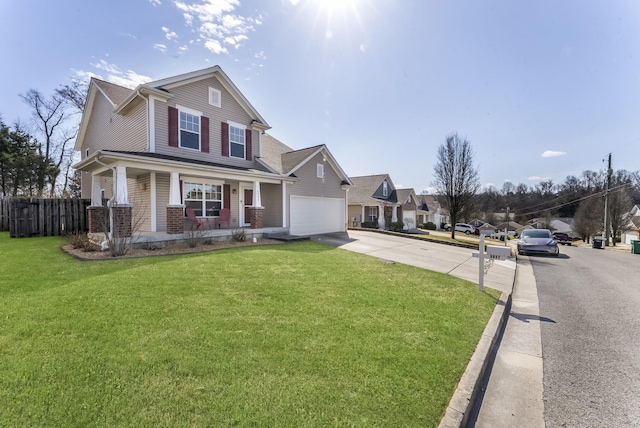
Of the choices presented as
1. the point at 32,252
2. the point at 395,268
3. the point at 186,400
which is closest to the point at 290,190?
the point at 395,268

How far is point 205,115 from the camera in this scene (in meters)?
13.1

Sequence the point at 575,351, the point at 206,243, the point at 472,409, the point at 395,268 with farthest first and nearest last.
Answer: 1. the point at 206,243
2. the point at 395,268
3. the point at 575,351
4. the point at 472,409

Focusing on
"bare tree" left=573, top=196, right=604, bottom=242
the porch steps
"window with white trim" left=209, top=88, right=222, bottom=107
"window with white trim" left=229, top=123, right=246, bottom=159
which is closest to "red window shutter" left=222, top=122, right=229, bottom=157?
"window with white trim" left=229, top=123, right=246, bottom=159

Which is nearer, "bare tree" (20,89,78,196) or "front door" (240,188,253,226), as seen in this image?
"front door" (240,188,253,226)

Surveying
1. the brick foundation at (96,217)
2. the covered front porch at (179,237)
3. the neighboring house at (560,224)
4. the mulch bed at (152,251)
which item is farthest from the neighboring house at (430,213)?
the brick foundation at (96,217)

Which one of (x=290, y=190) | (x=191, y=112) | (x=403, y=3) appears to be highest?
(x=403, y=3)

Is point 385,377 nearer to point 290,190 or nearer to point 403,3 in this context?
point 403,3

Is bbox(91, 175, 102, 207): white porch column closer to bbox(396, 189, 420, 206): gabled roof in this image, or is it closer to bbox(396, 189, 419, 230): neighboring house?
bbox(396, 189, 419, 230): neighboring house

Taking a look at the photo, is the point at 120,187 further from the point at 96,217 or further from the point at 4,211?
the point at 4,211

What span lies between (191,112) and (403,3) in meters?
9.39

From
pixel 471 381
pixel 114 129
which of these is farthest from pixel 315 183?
pixel 471 381

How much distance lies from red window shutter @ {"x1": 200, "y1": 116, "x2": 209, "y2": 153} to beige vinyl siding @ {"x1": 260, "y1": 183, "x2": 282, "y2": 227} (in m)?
3.62

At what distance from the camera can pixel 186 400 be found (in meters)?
2.32

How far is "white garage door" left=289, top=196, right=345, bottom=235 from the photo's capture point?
1530 cm
